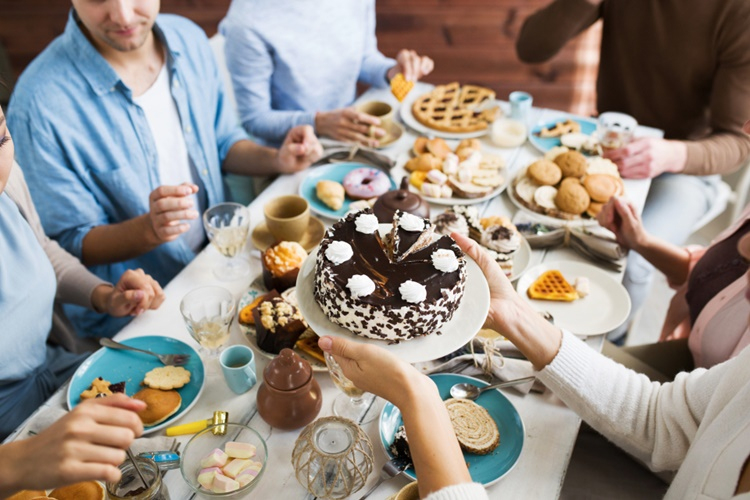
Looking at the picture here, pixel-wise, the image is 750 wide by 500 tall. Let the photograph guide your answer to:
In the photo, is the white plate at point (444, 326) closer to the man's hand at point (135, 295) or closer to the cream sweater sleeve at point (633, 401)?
the cream sweater sleeve at point (633, 401)

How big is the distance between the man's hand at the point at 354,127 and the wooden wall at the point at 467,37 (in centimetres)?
251

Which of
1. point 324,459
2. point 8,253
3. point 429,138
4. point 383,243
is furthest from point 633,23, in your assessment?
point 8,253

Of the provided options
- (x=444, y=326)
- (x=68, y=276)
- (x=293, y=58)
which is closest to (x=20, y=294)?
(x=68, y=276)

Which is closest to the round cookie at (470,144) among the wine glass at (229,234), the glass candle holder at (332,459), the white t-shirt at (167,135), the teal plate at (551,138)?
the teal plate at (551,138)

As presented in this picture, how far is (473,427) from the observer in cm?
129

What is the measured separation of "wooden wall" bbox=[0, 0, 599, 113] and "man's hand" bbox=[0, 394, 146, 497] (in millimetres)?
4023

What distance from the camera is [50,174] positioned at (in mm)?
1773

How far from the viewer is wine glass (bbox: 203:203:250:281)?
1.69 meters

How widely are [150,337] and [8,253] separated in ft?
1.30

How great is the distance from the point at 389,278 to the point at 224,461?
50 centimetres

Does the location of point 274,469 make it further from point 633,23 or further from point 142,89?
point 633,23

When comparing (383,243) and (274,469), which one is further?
(383,243)

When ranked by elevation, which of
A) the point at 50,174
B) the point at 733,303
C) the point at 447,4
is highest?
the point at 50,174

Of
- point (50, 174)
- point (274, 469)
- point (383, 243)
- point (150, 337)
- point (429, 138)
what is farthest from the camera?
point (429, 138)
